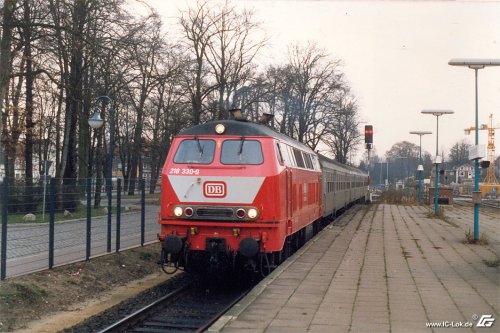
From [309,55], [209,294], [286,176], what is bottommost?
[209,294]

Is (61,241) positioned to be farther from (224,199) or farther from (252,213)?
(252,213)

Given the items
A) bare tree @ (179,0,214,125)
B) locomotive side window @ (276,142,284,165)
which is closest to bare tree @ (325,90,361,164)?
bare tree @ (179,0,214,125)

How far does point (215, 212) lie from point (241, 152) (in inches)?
52.2

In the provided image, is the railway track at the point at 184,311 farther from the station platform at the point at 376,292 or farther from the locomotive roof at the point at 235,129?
the locomotive roof at the point at 235,129

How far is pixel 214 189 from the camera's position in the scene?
1070cm

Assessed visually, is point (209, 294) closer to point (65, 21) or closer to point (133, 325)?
point (133, 325)

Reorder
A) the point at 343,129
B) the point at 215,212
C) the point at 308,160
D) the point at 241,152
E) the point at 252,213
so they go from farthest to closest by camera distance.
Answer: the point at 343,129 → the point at 308,160 → the point at 241,152 → the point at 215,212 → the point at 252,213

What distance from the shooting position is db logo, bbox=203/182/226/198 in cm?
1066

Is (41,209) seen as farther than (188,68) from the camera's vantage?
No

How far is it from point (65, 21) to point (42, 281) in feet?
33.4

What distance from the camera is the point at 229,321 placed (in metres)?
7.16

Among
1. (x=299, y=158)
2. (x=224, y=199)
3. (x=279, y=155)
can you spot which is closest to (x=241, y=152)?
(x=279, y=155)

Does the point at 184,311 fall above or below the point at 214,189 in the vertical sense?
below

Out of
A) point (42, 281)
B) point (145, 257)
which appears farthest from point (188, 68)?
point (42, 281)
